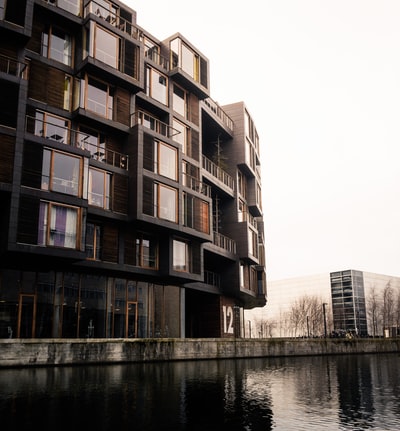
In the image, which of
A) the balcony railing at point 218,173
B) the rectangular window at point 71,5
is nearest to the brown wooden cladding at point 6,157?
the rectangular window at point 71,5

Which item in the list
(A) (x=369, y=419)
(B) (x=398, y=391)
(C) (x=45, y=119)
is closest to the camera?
(A) (x=369, y=419)

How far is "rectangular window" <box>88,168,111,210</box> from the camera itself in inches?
1292

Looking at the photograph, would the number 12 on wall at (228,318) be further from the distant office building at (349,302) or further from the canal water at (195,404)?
the distant office building at (349,302)

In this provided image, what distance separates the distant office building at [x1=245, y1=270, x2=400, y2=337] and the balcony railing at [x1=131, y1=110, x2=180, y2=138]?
74541 mm

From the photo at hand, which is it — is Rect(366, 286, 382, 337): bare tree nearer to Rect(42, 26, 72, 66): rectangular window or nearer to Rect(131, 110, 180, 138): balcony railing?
Rect(131, 110, 180, 138): balcony railing

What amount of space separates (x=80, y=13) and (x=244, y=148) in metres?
23.6

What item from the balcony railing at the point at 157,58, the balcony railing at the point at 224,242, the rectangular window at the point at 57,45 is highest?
the balcony railing at the point at 157,58

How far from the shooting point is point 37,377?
17516 mm

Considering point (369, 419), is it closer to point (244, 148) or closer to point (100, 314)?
point (100, 314)

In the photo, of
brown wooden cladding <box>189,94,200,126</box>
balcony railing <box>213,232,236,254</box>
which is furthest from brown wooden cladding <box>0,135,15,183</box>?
balcony railing <box>213,232,236,254</box>

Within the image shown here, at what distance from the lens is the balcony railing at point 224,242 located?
45844 millimetres

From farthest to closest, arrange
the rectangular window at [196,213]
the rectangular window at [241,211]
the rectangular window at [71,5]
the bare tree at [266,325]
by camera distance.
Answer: the bare tree at [266,325] → the rectangular window at [241,211] → the rectangular window at [196,213] → the rectangular window at [71,5]

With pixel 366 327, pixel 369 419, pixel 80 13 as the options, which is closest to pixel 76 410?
pixel 369 419

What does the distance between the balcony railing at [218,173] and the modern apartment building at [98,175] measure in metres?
0.69
